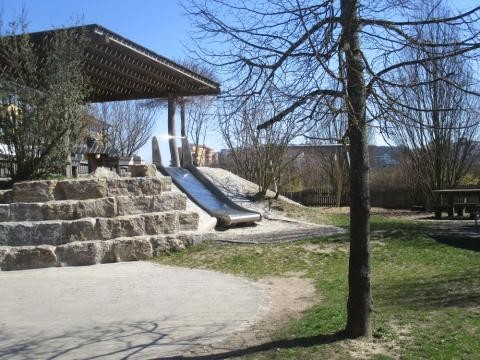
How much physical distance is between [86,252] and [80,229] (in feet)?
1.75

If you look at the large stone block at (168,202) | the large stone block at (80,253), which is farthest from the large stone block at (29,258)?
the large stone block at (168,202)

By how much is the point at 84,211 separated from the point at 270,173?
27.7 ft

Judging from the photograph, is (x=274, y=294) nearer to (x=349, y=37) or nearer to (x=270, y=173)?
(x=349, y=37)

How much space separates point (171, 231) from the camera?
38.8 ft

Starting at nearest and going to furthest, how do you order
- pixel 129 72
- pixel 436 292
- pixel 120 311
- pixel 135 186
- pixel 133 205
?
pixel 120 311
pixel 436 292
pixel 133 205
pixel 135 186
pixel 129 72

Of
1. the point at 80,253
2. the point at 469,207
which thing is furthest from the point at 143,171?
the point at 469,207

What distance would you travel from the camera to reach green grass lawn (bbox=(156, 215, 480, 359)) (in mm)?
4754

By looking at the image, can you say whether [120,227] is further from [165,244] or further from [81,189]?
[81,189]

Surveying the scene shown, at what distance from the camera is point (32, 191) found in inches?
442

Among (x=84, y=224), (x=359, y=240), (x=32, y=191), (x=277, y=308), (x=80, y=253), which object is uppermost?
(x=32, y=191)

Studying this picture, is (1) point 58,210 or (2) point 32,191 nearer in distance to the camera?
(1) point 58,210

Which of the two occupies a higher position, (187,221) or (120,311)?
(187,221)

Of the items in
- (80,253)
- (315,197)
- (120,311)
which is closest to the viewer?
(120,311)

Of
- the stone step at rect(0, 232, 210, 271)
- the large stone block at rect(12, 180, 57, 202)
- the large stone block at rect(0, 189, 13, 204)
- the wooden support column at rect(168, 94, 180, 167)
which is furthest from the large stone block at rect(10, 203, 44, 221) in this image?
the wooden support column at rect(168, 94, 180, 167)
